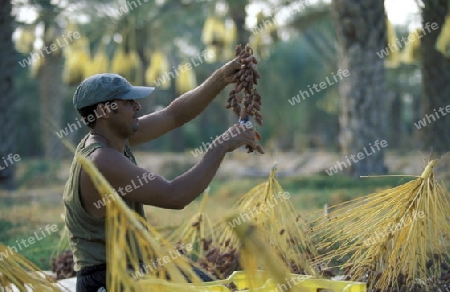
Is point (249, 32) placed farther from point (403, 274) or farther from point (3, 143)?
point (403, 274)

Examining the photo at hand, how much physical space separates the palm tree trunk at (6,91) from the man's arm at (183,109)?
8.47 m

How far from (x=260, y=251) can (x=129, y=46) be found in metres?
16.3

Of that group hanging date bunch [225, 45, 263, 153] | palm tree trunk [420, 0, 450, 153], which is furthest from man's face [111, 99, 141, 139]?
palm tree trunk [420, 0, 450, 153]

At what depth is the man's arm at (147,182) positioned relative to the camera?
305cm

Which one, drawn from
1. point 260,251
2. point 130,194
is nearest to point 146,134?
point 130,194

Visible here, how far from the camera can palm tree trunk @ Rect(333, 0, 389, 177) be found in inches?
422

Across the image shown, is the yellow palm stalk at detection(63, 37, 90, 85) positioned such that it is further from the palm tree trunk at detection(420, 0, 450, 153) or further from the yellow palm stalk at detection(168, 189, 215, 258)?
the yellow palm stalk at detection(168, 189, 215, 258)

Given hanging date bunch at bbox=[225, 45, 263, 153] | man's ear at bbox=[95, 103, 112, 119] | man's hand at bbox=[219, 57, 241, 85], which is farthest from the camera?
man's hand at bbox=[219, 57, 241, 85]

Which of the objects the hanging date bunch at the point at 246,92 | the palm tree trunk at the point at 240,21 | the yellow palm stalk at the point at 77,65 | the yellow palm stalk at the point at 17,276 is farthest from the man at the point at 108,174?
the yellow palm stalk at the point at 77,65

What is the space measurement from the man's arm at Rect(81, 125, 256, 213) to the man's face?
207 millimetres

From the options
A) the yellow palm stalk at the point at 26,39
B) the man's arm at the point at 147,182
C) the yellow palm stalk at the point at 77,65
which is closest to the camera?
the man's arm at the point at 147,182

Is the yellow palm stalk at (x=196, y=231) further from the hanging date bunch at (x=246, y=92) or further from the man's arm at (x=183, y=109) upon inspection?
the hanging date bunch at (x=246, y=92)

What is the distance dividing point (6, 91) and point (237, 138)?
9607 mm

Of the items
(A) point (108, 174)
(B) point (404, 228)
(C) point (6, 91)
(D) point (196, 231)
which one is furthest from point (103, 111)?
(C) point (6, 91)
